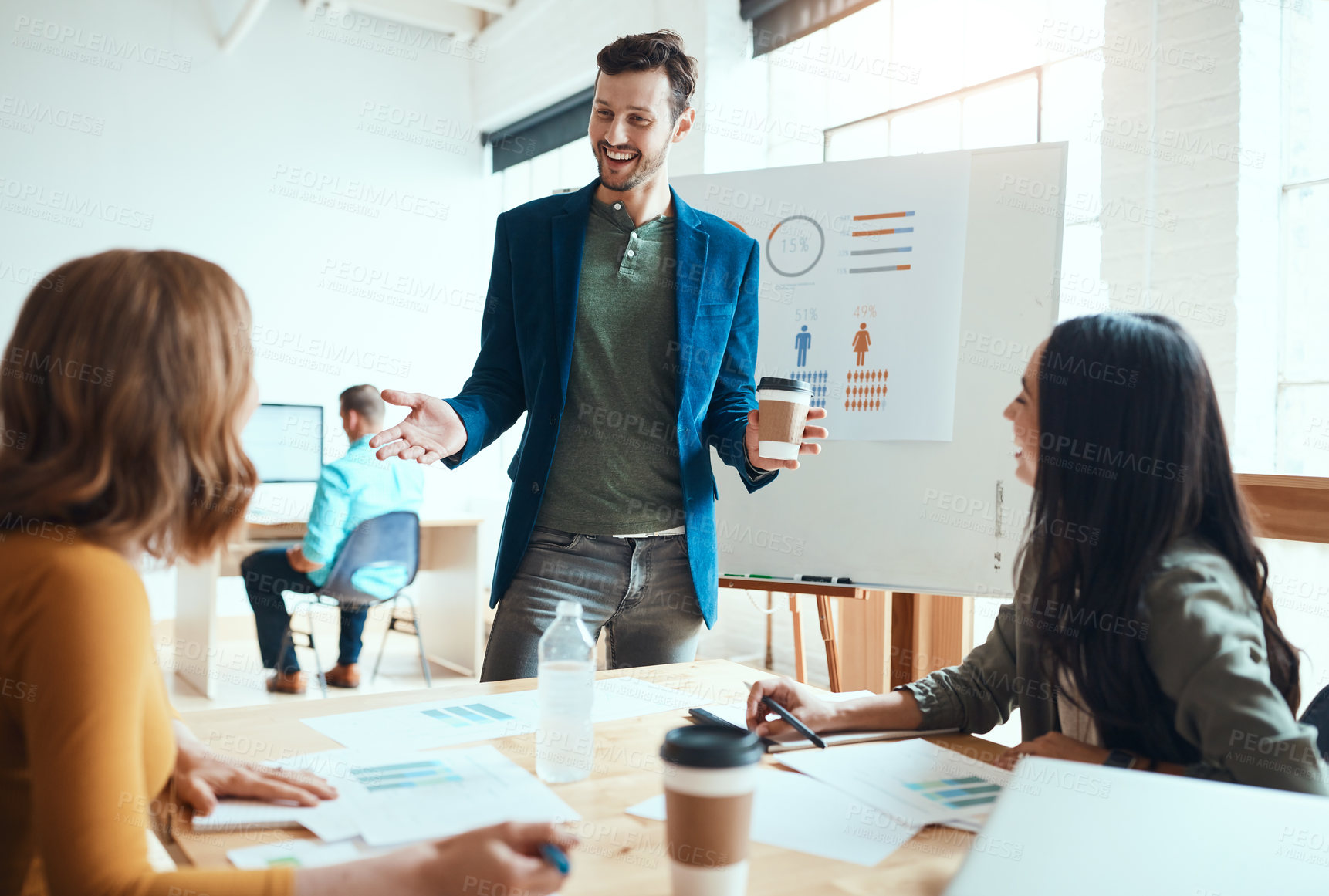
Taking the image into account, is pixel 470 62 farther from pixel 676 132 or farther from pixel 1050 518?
pixel 1050 518

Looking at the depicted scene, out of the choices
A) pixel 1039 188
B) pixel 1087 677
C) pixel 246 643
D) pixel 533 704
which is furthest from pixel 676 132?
pixel 246 643

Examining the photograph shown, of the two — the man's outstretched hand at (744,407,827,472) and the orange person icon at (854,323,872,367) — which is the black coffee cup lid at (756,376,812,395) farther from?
the orange person icon at (854,323,872,367)

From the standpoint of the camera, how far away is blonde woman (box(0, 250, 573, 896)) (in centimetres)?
64

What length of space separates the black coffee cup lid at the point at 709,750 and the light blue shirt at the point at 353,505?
11.0 feet

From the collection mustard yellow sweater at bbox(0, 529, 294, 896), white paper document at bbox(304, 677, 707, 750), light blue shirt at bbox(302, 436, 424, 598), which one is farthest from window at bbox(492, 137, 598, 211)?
mustard yellow sweater at bbox(0, 529, 294, 896)

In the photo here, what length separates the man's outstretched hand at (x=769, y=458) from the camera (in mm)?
1479

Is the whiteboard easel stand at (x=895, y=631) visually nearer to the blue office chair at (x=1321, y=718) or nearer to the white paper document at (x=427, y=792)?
the blue office chair at (x=1321, y=718)

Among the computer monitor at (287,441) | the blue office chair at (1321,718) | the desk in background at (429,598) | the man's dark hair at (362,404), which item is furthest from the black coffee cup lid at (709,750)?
the computer monitor at (287,441)

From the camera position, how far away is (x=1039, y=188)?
217cm

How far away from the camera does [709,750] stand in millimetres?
627

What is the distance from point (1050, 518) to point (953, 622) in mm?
1435

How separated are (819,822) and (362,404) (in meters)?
3.65

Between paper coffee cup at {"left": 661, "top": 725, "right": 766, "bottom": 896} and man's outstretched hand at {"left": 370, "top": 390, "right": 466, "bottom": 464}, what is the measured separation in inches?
35.0

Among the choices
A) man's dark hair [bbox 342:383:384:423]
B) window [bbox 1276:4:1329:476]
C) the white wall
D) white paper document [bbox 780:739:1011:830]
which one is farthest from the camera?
the white wall
